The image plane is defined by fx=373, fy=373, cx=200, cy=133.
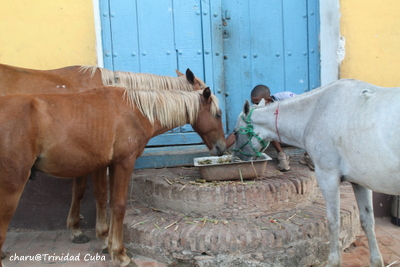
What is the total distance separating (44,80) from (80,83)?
14.0 inches

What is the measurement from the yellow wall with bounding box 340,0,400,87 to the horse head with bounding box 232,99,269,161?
6.64 feet

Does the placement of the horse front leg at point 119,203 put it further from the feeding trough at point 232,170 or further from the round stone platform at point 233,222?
the feeding trough at point 232,170

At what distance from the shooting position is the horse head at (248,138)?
3.57 meters

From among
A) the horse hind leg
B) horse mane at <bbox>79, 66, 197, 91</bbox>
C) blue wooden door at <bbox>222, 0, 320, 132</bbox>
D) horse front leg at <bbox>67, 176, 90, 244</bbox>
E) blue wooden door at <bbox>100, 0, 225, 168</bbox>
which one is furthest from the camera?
blue wooden door at <bbox>222, 0, 320, 132</bbox>

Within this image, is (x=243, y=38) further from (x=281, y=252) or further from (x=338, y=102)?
(x=281, y=252)

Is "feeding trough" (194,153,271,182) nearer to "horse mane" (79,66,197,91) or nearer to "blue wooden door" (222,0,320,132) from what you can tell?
"horse mane" (79,66,197,91)

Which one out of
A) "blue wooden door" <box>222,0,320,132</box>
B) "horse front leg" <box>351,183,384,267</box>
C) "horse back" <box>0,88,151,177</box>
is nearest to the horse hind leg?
"horse back" <box>0,88,151,177</box>

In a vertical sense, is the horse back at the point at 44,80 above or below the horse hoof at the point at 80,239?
above

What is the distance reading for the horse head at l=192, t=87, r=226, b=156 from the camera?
372 cm

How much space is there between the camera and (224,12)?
195 inches

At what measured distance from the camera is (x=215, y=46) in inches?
193

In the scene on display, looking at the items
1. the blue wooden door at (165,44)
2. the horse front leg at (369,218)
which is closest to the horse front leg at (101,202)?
the blue wooden door at (165,44)

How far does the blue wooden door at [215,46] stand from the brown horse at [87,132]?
4.10ft

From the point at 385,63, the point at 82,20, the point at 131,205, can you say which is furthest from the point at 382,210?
the point at 82,20
